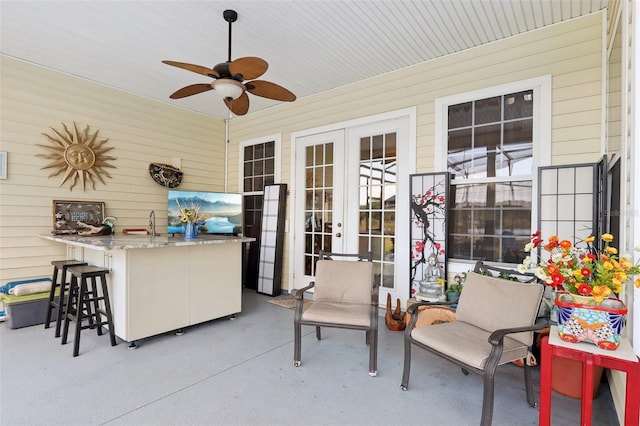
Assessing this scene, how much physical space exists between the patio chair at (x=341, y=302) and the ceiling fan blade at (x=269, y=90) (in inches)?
65.6

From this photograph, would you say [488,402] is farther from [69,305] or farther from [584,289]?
[69,305]

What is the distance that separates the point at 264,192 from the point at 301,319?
121 inches

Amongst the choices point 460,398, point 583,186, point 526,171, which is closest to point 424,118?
point 526,171

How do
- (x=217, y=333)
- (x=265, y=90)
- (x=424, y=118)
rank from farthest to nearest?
(x=424, y=118) < (x=217, y=333) < (x=265, y=90)

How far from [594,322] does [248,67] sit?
9.05ft

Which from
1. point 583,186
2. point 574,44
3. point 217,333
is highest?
point 574,44

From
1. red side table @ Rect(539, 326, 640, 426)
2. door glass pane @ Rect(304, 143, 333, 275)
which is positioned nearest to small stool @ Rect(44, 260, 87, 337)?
door glass pane @ Rect(304, 143, 333, 275)

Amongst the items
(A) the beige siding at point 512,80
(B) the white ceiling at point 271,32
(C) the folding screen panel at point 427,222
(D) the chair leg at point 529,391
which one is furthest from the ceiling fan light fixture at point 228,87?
(D) the chair leg at point 529,391

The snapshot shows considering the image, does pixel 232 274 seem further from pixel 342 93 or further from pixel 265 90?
pixel 342 93

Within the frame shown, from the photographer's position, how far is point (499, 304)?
2348 millimetres

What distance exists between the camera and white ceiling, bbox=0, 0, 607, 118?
2865mm

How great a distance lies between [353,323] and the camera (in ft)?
8.57

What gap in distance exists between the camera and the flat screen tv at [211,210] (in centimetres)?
497

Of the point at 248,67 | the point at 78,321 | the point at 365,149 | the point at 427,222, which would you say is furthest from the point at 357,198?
the point at 78,321
